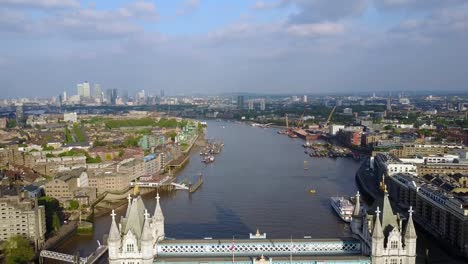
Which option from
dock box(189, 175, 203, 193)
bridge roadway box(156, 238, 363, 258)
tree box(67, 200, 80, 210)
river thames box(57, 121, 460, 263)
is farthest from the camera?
dock box(189, 175, 203, 193)

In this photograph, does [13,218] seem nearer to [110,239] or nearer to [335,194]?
[110,239]

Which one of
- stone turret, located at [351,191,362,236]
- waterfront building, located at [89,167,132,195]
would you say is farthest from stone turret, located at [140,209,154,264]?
waterfront building, located at [89,167,132,195]

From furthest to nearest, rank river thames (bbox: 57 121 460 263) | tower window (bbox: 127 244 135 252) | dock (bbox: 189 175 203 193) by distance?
dock (bbox: 189 175 203 193)
river thames (bbox: 57 121 460 263)
tower window (bbox: 127 244 135 252)

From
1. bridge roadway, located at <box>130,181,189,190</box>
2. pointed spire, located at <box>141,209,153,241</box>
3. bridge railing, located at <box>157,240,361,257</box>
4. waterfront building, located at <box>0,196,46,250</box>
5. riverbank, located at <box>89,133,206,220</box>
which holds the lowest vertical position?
riverbank, located at <box>89,133,206,220</box>

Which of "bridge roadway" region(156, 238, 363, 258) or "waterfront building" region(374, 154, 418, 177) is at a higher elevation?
"bridge roadway" region(156, 238, 363, 258)

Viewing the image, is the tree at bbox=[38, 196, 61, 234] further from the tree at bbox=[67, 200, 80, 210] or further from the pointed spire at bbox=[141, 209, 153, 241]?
the pointed spire at bbox=[141, 209, 153, 241]

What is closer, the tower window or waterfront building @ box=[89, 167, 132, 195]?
the tower window

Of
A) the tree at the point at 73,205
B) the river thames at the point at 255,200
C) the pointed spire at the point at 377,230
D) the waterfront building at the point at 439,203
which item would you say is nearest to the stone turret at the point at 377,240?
the pointed spire at the point at 377,230
